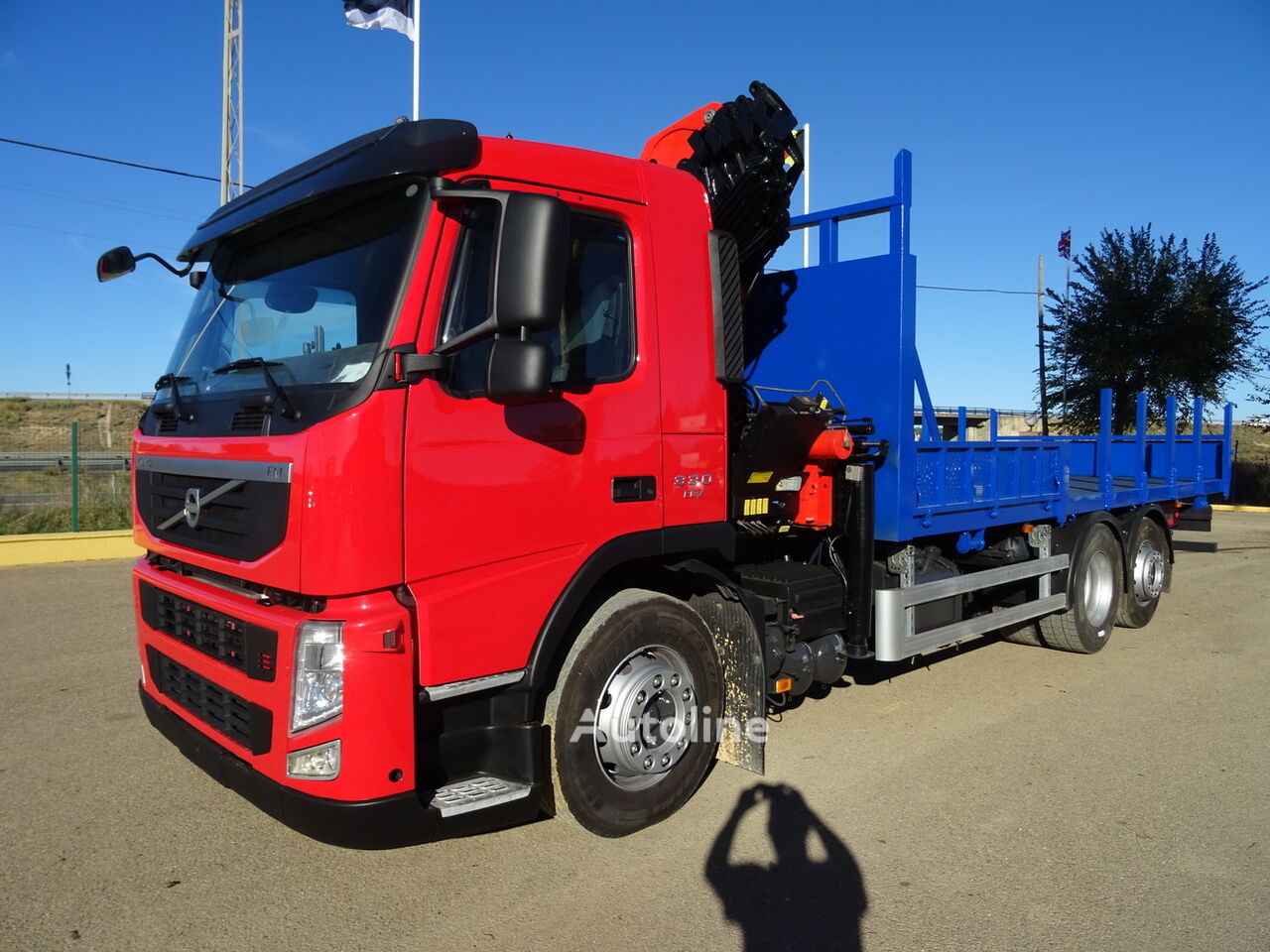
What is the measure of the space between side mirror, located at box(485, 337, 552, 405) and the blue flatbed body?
2.41 meters

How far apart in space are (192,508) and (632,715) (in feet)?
6.01

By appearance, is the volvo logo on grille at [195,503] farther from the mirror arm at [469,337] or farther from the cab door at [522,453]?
the mirror arm at [469,337]

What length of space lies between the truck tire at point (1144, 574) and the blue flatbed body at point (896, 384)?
5.98 ft

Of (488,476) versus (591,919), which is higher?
(488,476)

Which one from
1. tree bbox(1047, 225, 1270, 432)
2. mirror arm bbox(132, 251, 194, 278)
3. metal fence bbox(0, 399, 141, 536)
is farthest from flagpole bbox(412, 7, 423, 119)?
tree bbox(1047, 225, 1270, 432)

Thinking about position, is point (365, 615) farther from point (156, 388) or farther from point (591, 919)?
point (156, 388)

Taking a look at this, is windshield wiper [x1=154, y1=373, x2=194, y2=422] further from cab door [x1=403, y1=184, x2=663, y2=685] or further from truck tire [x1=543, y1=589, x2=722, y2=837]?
truck tire [x1=543, y1=589, x2=722, y2=837]

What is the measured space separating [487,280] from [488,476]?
26.6 inches

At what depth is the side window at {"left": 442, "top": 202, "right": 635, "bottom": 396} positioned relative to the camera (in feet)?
9.50

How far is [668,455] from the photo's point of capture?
3.54 m

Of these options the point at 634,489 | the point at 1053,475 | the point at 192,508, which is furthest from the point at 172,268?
the point at 1053,475

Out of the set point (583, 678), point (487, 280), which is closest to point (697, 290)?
point (487, 280)

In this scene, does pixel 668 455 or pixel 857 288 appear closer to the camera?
pixel 668 455

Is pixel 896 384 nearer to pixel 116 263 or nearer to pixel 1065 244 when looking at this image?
pixel 116 263
